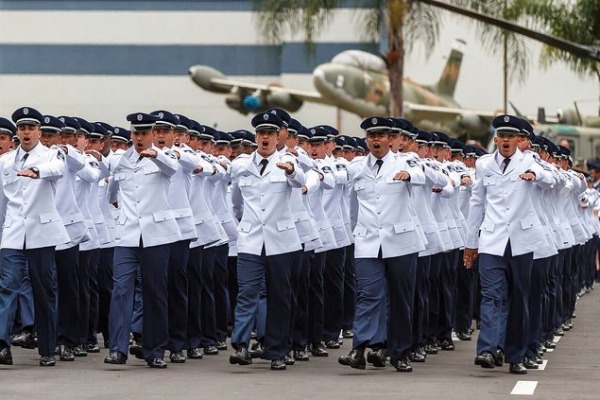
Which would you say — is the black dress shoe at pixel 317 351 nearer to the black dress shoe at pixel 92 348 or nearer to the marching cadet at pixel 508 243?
the black dress shoe at pixel 92 348

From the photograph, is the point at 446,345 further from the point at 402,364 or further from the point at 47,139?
the point at 47,139

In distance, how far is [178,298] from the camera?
17.3 metres

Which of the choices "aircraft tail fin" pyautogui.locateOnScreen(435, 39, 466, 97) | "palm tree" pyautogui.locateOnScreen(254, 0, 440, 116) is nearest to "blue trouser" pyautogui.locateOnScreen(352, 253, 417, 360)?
"palm tree" pyautogui.locateOnScreen(254, 0, 440, 116)

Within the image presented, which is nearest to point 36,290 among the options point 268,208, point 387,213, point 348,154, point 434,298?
point 268,208

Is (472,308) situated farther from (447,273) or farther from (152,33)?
(152,33)

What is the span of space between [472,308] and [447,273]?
5.59ft

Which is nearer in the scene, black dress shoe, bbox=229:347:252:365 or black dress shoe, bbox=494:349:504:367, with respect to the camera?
black dress shoe, bbox=494:349:504:367

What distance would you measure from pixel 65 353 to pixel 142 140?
2.17 metres

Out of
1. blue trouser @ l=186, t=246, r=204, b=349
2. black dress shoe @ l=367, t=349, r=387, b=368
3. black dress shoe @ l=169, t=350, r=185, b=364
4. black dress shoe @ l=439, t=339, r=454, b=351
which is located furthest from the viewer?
black dress shoe @ l=439, t=339, r=454, b=351

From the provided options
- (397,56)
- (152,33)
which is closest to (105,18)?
(152,33)

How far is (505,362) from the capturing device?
1658 cm

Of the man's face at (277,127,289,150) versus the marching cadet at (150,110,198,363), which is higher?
the man's face at (277,127,289,150)

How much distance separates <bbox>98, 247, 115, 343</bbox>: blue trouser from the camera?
759 inches

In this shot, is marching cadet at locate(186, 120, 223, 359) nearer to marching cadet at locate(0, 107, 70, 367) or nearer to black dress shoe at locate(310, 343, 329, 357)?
black dress shoe at locate(310, 343, 329, 357)
